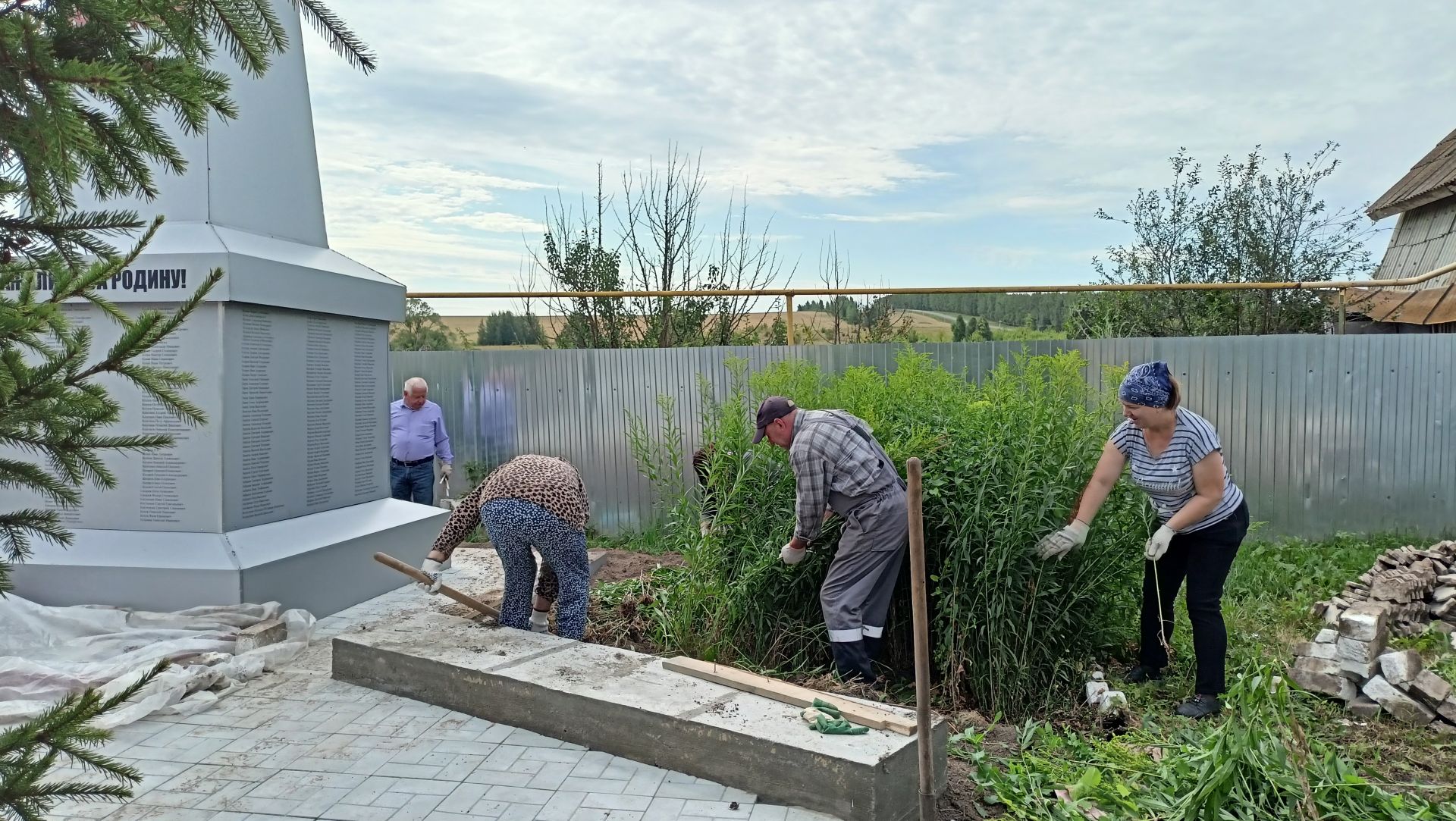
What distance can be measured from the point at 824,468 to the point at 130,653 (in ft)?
12.7

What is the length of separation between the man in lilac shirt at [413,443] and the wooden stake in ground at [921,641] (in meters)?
6.62

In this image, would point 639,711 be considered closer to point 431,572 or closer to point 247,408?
point 431,572

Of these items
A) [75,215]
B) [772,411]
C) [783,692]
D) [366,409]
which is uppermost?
[75,215]

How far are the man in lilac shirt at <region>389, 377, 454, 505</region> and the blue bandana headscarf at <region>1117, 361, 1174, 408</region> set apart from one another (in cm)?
634

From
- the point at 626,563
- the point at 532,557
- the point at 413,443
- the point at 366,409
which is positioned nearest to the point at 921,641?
the point at 532,557

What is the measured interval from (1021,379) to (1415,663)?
87.2 inches

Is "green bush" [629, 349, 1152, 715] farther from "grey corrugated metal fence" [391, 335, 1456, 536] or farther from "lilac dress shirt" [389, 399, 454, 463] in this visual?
"lilac dress shirt" [389, 399, 454, 463]

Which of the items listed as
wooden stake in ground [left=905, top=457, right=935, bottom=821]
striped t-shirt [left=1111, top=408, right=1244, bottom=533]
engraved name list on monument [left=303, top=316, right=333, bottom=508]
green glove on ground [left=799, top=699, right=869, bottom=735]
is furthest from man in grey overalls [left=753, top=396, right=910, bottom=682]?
engraved name list on monument [left=303, top=316, right=333, bottom=508]

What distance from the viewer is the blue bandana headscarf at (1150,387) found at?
4.53m

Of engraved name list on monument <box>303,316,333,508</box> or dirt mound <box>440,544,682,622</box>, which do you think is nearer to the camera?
dirt mound <box>440,544,682,622</box>

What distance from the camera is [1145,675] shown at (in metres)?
4.98

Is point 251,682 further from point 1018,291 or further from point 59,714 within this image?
point 1018,291

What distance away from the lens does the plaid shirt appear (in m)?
4.64

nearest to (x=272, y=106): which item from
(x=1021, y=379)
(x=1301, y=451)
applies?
(x=1021, y=379)
